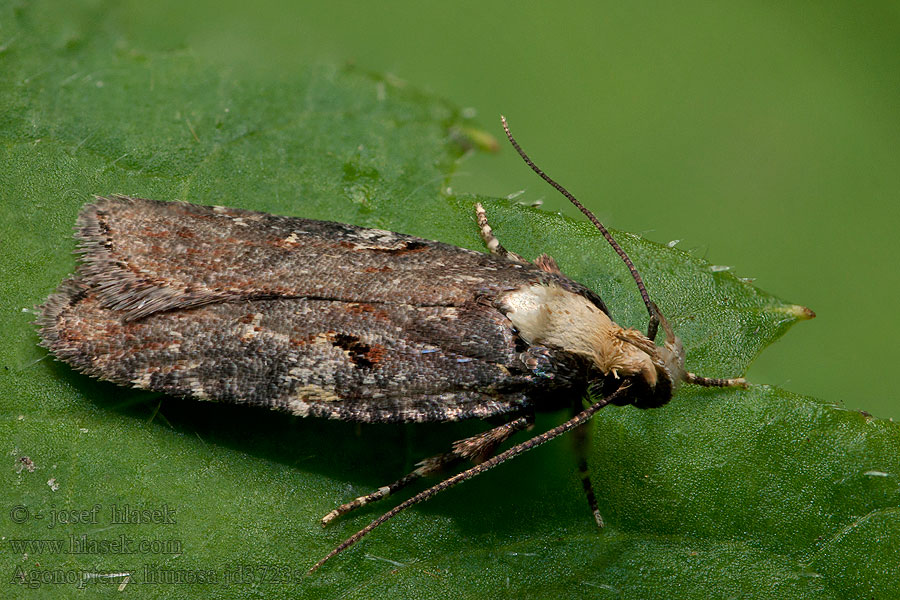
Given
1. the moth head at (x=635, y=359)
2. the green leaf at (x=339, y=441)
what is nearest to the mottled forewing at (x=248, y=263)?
the green leaf at (x=339, y=441)

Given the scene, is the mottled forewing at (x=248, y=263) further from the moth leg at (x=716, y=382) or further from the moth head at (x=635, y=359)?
the moth leg at (x=716, y=382)

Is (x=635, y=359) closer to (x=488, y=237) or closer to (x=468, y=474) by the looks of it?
(x=468, y=474)

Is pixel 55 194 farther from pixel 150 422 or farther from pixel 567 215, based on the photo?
pixel 567 215

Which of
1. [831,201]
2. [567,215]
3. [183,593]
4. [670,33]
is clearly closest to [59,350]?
[183,593]

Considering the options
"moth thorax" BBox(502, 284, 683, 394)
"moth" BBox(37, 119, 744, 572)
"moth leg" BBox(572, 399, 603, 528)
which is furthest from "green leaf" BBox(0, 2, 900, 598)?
"moth thorax" BBox(502, 284, 683, 394)

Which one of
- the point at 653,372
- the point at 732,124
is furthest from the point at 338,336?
the point at 732,124

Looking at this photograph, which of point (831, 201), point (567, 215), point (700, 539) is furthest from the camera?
point (831, 201)
